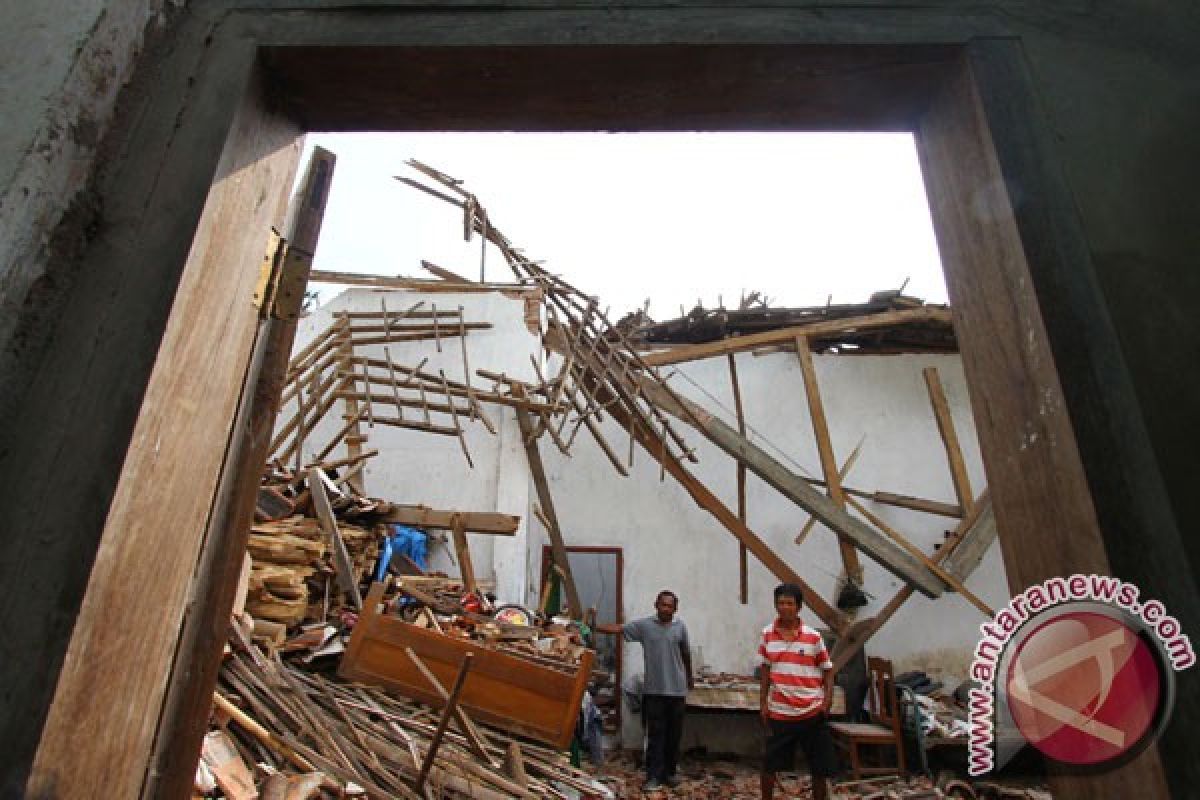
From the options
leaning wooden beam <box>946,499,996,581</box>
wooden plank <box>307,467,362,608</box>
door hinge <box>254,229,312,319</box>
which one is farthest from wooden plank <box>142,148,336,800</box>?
leaning wooden beam <box>946,499,996,581</box>

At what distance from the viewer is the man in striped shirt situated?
5121 millimetres

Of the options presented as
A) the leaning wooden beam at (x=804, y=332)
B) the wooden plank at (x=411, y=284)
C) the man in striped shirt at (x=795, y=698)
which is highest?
the wooden plank at (x=411, y=284)

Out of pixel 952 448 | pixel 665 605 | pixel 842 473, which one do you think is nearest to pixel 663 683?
pixel 665 605

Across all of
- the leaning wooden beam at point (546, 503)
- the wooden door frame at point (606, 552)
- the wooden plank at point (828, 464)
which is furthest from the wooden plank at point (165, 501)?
the wooden door frame at point (606, 552)

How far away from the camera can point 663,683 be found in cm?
696

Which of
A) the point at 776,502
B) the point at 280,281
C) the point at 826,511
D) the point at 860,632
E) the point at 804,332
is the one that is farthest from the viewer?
the point at 776,502

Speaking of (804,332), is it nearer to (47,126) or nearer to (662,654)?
(662,654)

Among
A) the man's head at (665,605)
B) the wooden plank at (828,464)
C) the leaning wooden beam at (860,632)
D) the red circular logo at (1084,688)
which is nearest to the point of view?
the red circular logo at (1084,688)

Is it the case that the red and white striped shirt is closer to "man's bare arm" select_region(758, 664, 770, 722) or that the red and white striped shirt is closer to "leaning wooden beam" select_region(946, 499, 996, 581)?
"man's bare arm" select_region(758, 664, 770, 722)

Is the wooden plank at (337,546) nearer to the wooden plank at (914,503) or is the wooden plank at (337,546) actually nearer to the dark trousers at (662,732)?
the dark trousers at (662,732)

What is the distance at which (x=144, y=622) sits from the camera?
43.2 inches

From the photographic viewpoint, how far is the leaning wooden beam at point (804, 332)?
9.31 meters

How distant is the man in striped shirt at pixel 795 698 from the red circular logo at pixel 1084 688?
438 centimetres

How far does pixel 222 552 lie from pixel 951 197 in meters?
1.67
